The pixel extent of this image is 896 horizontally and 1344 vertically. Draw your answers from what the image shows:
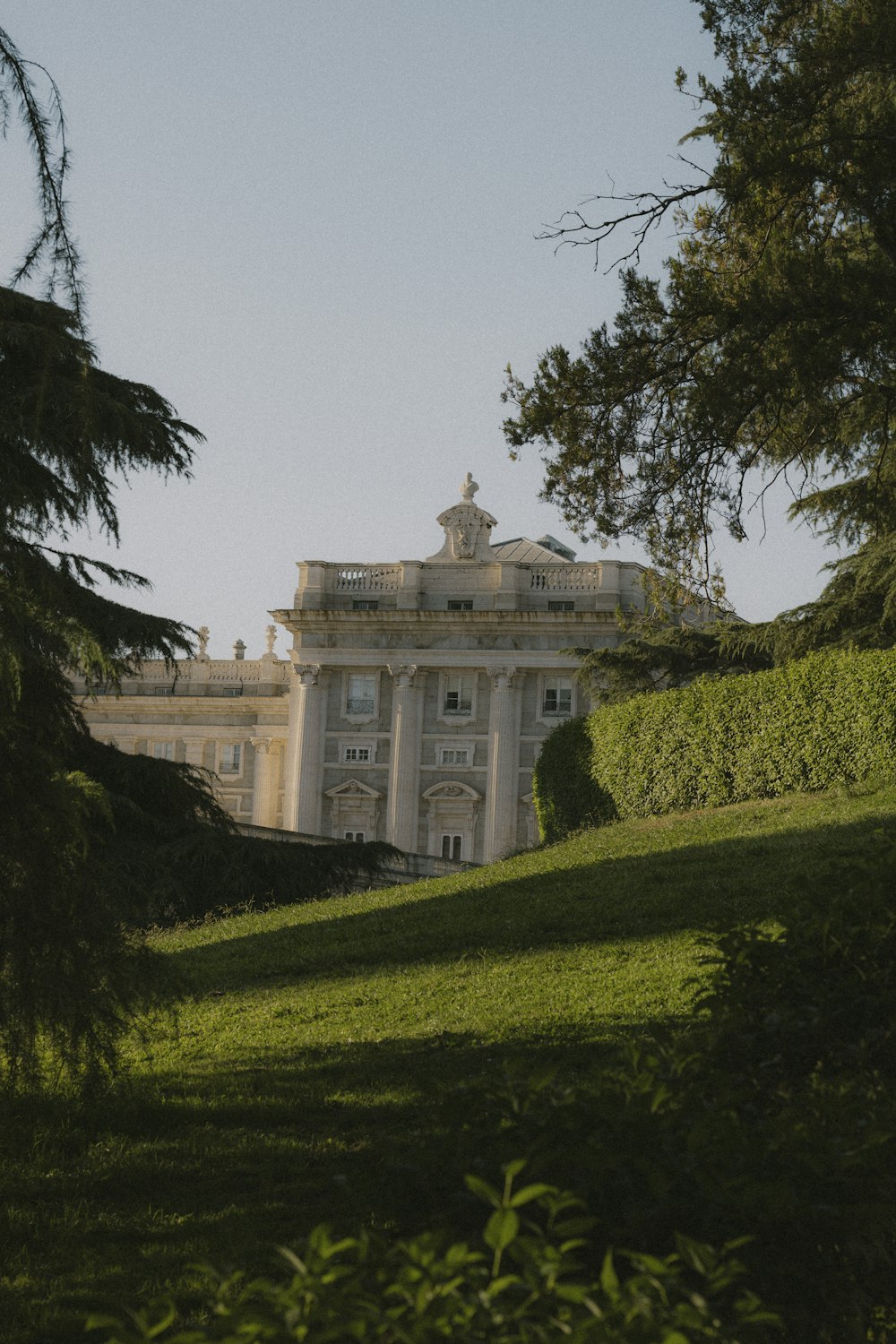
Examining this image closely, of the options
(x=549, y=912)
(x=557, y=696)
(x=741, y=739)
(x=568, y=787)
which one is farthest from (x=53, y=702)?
(x=557, y=696)

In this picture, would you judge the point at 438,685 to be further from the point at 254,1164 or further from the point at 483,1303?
the point at 483,1303

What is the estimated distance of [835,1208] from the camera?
8.39ft

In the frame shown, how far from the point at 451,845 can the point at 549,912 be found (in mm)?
44141

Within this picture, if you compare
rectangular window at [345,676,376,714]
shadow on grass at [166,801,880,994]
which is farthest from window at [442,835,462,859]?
shadow on grass at [166,801,880,994]

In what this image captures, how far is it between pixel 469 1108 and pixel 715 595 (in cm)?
859

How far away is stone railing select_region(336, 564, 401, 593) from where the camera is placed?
60.1 meters

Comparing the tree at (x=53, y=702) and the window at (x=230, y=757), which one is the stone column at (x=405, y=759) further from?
the tree at (x=53, y=702)

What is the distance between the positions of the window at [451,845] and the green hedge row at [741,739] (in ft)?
102

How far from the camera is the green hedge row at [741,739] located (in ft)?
60.0

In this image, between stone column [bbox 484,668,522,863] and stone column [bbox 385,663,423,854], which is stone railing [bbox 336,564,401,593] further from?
stone column [bbox 484,668,522,863]

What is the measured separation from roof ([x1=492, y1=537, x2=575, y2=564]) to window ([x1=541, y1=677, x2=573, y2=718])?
6.75 metres

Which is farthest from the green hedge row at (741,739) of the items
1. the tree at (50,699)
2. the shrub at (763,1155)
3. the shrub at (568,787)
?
the shrub at (763,1155)

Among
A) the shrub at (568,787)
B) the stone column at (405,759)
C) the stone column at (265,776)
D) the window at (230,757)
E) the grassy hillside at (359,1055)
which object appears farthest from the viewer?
the window at (230,757)

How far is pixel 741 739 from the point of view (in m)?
20.4
